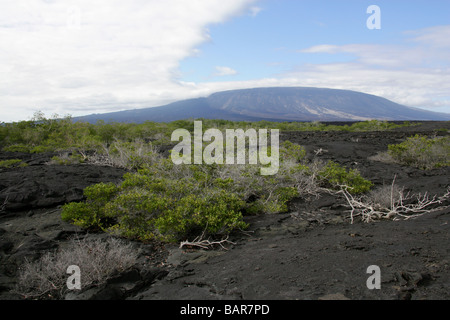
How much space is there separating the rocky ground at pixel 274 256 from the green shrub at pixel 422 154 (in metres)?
4.10

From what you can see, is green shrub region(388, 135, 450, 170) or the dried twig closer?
the dried twig

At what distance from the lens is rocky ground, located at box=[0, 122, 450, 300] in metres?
3.08

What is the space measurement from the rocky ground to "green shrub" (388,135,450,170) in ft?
13.5

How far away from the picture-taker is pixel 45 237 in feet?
16.6

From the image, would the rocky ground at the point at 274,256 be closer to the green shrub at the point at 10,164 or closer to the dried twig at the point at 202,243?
the dried twig at the point at 202,243

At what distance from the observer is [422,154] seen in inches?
432

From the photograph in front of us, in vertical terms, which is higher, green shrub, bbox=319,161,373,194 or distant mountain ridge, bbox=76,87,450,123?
distant mountain ridge, bbox=76,87,450,123

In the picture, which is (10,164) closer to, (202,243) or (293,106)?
(202,243)

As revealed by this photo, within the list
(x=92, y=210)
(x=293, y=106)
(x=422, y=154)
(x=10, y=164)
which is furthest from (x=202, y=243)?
(x=293, y=106)

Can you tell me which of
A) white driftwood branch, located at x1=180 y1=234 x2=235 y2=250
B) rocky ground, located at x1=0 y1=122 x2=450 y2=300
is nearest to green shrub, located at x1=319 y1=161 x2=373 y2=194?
rocky ground, located at x1=0 y1=122 x2=450 y2=300

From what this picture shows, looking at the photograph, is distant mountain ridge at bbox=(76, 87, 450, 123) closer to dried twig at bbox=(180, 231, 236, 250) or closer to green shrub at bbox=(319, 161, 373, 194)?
green shrub at bbox=(319, 161, 373, 194)

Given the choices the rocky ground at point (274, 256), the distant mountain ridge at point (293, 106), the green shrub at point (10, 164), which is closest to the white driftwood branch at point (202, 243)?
the rocky ground at point (274, 256)

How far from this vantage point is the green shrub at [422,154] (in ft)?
35.4
